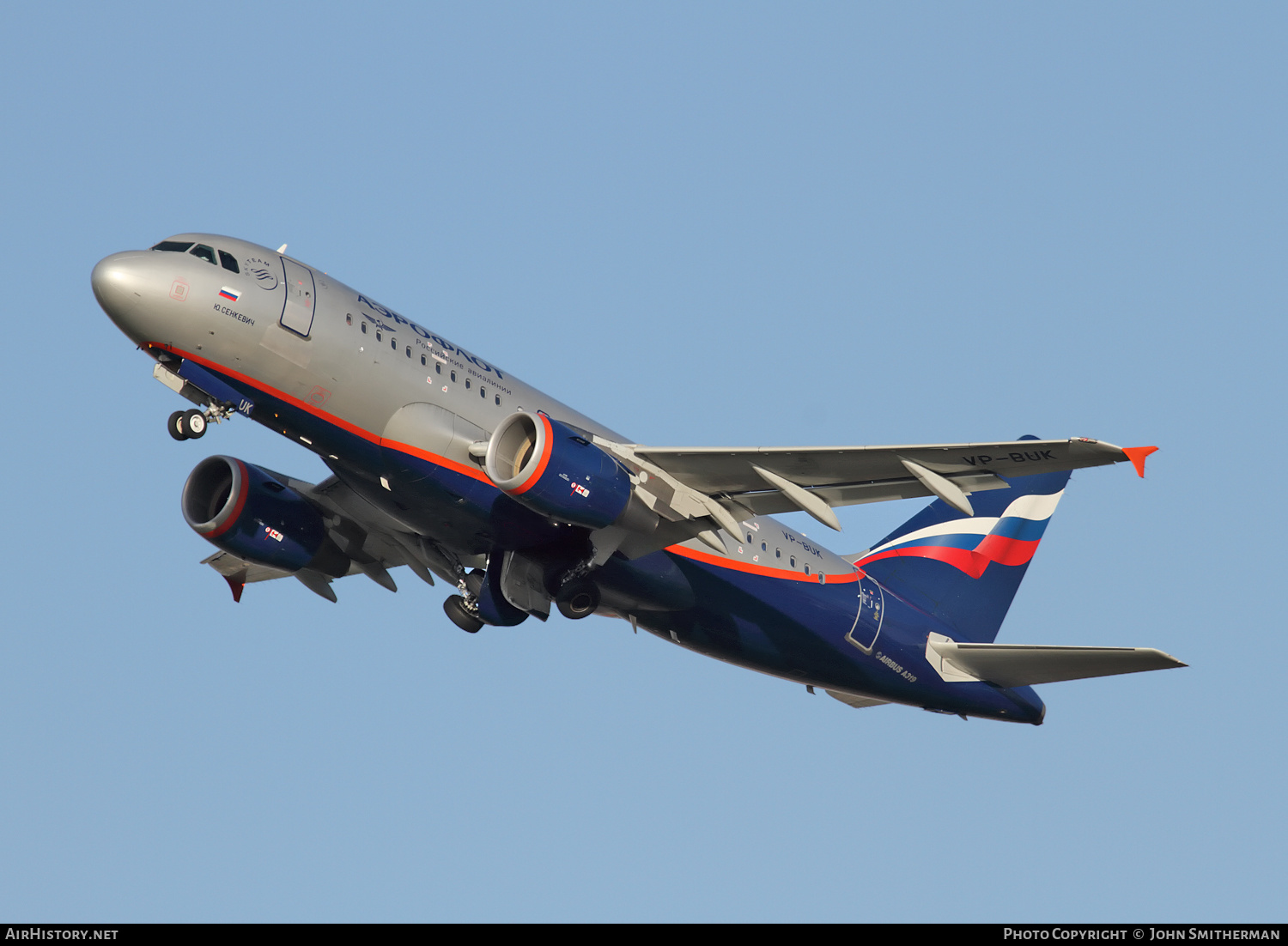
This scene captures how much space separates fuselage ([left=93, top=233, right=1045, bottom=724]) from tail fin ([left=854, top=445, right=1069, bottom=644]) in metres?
3.11

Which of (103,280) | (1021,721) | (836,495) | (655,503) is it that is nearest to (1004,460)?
(836,495)

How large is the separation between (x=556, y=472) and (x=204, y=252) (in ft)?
23.6

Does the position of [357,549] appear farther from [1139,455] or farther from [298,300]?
[1139,455]

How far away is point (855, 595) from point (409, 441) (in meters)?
10.8

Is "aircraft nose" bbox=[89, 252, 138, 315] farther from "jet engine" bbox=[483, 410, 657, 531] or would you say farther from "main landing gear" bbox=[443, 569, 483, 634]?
"main landing gear" bbox=[443, 569, 483, 634]

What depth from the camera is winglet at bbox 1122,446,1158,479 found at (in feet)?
74.7

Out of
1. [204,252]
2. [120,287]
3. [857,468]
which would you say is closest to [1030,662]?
[857,468]

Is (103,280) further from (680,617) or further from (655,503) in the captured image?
(680,617)

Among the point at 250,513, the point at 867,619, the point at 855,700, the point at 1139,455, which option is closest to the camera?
the point at 1139,455

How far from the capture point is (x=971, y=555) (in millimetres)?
35594

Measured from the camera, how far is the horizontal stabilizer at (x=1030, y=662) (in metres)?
28.7

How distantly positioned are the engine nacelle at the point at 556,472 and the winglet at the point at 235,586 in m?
11.5

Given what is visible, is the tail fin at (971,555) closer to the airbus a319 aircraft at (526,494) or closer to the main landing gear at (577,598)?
the airbus a319 aircraft at (526,494)
